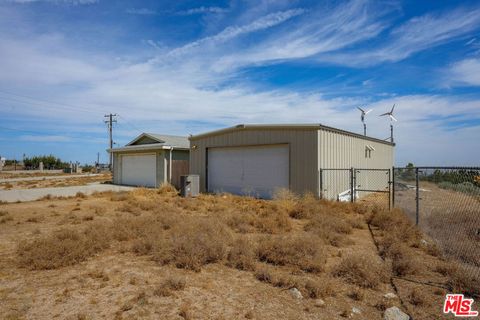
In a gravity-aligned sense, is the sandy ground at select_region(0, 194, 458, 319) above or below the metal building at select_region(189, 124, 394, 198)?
below

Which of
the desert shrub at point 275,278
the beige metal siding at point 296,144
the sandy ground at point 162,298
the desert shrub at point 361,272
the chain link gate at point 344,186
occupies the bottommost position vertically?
the sandy ground at point 162,298

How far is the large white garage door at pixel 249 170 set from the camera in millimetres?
15516

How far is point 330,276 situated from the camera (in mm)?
5336

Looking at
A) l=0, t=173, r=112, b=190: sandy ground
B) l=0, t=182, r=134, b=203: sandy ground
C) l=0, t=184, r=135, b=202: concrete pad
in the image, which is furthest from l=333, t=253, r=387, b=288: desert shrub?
l=0, t=173, r=112, b=190: sandy ground

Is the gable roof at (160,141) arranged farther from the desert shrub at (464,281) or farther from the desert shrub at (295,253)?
the desert shrub at (464,281)

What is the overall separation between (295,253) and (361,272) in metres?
1.31

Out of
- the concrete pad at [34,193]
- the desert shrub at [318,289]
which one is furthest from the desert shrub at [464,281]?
the concrete pad at [34,193]

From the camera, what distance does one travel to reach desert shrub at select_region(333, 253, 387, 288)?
16.4 ft

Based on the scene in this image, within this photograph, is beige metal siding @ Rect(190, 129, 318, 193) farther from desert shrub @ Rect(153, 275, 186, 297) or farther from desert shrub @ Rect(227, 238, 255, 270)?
desert shrub @ Rect(153, 275, 186, 297)

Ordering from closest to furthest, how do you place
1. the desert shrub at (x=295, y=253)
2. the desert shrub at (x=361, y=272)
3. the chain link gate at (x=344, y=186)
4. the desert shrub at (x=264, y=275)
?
1. the desert shrub at (x=361, y=272)
2. the desert shrub at (x=264, y=275)
3. the desert shrub at (x=295, y=253)
4. the chain link gate at (x=344, y=186)

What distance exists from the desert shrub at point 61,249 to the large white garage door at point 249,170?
9440mm

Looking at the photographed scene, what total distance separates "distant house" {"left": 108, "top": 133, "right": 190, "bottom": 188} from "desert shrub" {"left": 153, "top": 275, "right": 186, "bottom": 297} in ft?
56.7

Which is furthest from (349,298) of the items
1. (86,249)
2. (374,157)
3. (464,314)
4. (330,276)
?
(374,157)

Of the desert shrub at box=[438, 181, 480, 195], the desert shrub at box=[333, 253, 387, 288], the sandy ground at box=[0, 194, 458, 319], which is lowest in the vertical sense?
the sandy ground at box=[0, 194, 458, 319]
